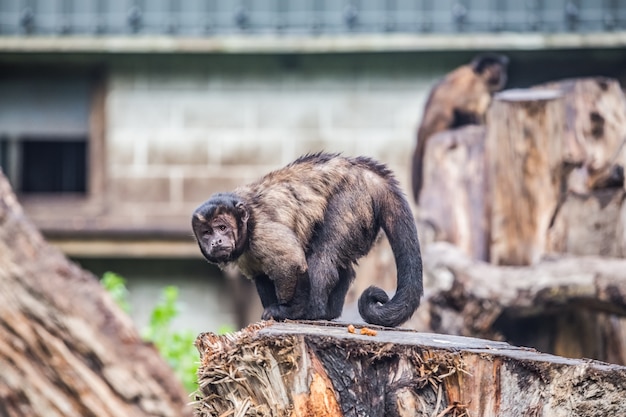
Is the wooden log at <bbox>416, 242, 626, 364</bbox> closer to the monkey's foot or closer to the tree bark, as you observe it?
the tree bark

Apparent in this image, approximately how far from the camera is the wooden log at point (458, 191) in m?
8.59

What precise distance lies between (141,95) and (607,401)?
8.62m

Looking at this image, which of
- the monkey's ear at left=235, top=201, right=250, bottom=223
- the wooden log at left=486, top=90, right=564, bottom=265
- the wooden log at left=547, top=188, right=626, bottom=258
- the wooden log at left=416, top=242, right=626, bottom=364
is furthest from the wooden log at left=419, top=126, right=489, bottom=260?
the monkey's ear at left=235, top=201, right=250, bottom=223

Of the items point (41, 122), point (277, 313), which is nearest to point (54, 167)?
point (41, 122)

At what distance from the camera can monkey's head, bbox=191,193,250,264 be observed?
18.5ft

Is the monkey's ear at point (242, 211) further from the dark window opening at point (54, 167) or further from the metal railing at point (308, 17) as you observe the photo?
the dark window opening at point (54, 167)

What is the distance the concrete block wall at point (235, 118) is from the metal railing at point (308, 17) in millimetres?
382

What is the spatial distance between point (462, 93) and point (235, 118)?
241 cm

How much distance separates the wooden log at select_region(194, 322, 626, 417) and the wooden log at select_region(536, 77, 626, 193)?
364 cm

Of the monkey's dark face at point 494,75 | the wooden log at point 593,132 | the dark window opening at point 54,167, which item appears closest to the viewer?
the wooden log at point 593,132

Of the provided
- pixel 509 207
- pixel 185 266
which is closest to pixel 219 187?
pixel 185 266

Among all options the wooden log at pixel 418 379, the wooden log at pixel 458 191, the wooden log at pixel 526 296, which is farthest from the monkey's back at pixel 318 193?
the wooden log at pixel 458 191

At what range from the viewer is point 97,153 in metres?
12.4


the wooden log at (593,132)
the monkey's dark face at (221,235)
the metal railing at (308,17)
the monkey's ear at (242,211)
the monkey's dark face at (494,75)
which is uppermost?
the metal railing at (308,17)
